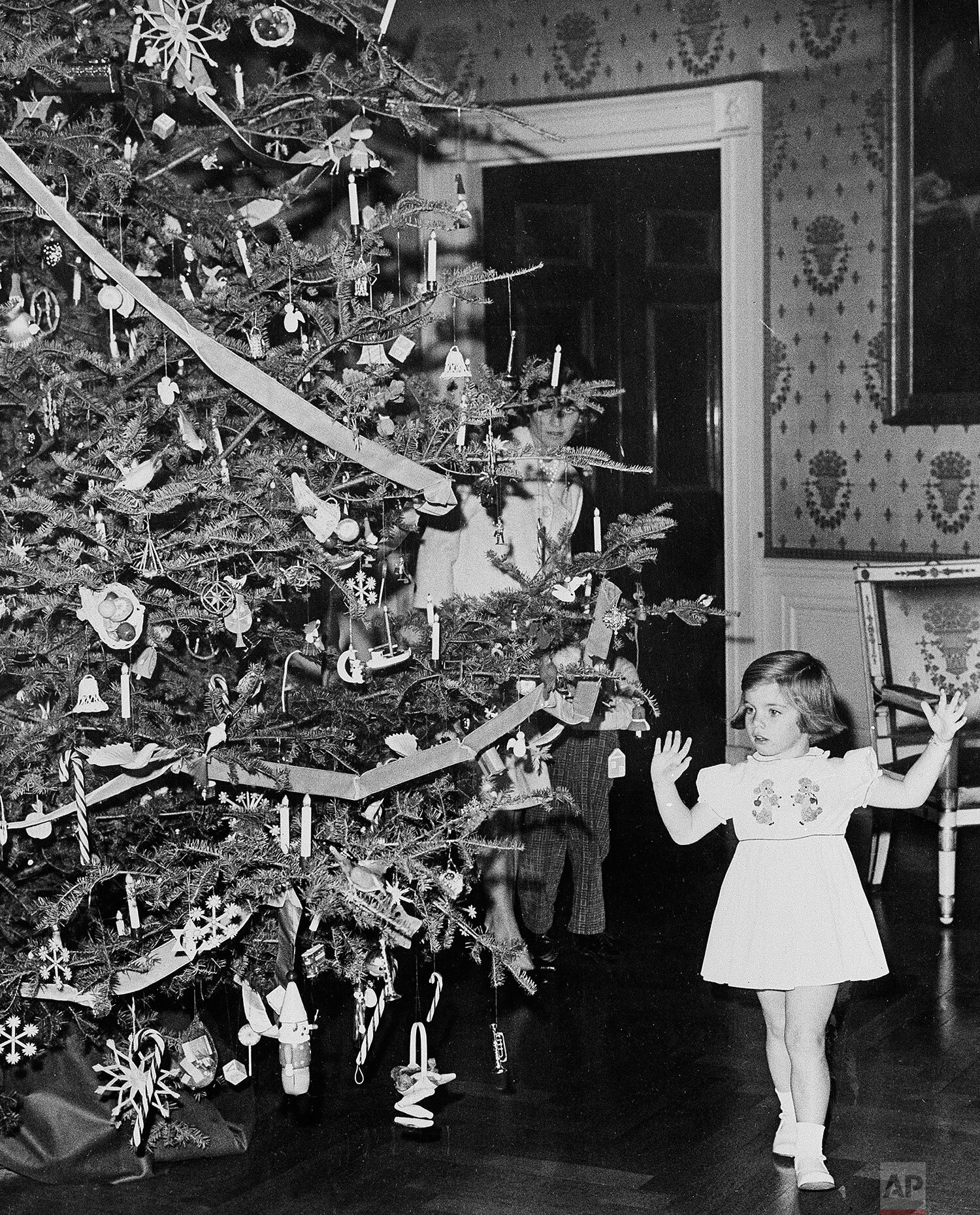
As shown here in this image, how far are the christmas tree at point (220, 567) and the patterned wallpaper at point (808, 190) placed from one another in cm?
219

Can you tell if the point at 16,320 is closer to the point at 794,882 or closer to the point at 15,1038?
the point at 15,1038

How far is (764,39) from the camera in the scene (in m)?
4.56

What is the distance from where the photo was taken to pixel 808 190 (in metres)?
4.64

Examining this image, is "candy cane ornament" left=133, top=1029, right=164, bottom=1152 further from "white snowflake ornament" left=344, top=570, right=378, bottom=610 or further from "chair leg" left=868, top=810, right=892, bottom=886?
"chair leg" left=868, top=810, right=892, bottom=886

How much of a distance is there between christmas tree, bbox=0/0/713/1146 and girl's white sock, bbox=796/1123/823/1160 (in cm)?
59

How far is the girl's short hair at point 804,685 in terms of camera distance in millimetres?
2482

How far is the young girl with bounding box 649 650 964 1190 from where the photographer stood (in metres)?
2.45

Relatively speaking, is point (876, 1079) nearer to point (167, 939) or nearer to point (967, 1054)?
point (967, 1054)

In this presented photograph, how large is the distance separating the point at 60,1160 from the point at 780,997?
1.20m

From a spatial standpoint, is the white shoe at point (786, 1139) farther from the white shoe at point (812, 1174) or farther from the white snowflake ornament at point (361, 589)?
the white snowflake ornament at point (361, 589)

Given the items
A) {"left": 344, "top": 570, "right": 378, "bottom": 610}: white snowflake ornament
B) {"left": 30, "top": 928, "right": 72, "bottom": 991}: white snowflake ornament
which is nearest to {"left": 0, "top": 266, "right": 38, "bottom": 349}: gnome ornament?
{"left": 344, "top": 570, "right": 378, "bottom": 610}: white snowflake ornament

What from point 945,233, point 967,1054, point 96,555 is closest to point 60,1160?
point 96,555

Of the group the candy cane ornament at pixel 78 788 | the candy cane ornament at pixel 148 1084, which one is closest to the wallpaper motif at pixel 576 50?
the candy cane ornament at pixel 78 788

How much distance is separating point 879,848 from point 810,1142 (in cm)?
168
